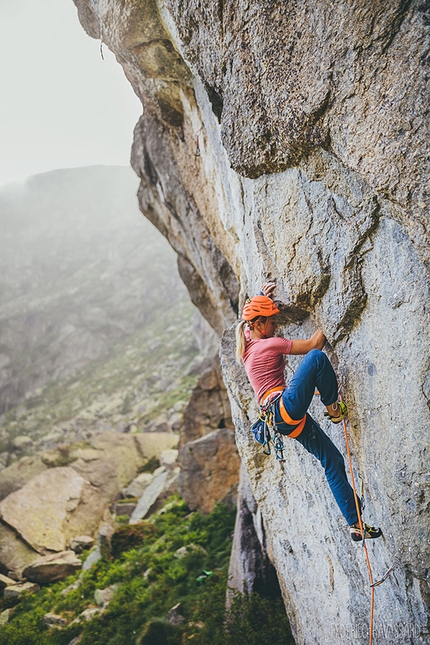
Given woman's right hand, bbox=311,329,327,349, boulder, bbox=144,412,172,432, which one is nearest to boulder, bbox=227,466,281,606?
woman's right hand, bbox=311,329,327,349

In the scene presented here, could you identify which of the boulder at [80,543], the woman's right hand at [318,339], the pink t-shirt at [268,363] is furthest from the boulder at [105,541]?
the woman's right hand at [318,339]

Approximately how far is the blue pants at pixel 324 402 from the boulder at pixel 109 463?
18.1 m

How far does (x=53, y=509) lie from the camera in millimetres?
17297

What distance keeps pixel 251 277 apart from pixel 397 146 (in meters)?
3.20

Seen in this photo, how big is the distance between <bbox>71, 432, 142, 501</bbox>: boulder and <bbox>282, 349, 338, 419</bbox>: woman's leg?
726 inches

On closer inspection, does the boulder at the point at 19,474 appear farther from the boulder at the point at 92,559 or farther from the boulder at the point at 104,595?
the boulder at the point at 104,595

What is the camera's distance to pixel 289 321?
5.12m

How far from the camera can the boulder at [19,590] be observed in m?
13.6

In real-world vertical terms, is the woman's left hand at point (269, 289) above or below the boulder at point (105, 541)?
above

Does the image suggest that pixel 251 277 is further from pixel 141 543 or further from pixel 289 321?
pixel 141 543

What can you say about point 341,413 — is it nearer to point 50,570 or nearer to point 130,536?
point 130,536

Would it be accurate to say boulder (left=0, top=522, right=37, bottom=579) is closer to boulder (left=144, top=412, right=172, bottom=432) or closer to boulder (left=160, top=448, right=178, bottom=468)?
boulder (left=160, top=448, right=178, bottom=468)

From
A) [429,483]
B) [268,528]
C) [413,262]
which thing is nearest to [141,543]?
[268,528]

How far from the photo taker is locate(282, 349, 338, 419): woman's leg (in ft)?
12.6
